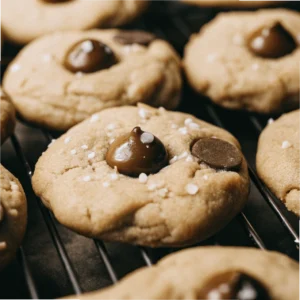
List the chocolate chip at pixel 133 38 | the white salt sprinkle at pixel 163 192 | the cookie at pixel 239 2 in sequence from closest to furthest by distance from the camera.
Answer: the white salt sprinkle at pixel 163 192, the chocolate chip at pixel 133 38, the cookie at pixel 239 2

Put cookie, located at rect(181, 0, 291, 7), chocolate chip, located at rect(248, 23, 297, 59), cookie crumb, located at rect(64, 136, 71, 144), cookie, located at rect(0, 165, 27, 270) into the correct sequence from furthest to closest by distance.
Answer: cookie, located at rect(181, 0, 291, 7) < chocolate chip, located at rect(248, 23, 297, 59) < cookie crumb, located at rect(64, 136, 71, 144) < cookie, located at rect(0, 165, 27, 270)

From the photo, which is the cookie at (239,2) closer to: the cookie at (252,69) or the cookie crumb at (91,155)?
the cookie at (252,69)

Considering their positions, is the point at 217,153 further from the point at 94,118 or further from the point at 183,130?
the point at 94,118

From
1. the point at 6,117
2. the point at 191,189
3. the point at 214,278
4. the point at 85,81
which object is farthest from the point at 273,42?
the point at 214,278

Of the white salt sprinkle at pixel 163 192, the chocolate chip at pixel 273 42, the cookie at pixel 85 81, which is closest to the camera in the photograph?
the white salt sprinkle at pixel 163 192

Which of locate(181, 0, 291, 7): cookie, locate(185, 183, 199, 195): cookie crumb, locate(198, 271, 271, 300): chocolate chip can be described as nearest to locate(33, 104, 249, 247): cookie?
locate(185, 183, 199, 195): cookie crumb

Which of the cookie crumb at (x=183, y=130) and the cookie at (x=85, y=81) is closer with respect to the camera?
the cookie crumb at (x=183, y=130)

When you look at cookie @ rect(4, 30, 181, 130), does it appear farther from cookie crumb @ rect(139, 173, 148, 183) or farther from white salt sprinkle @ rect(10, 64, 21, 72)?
cookie crumb @ rect(139, 173, 148, 183)

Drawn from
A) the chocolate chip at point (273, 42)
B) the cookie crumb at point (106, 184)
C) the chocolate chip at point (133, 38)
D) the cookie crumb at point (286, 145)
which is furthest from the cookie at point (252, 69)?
the cookie crumb at point (106, 184)
